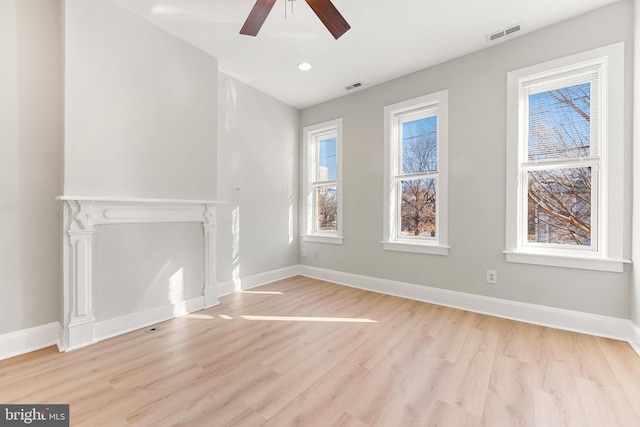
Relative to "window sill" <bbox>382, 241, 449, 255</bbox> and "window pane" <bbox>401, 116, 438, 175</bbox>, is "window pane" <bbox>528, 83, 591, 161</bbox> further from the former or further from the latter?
"window sill" <bbox>382, 241, 449, 255</bbox>

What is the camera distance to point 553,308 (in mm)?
2510

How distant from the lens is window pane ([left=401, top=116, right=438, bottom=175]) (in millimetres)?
3328

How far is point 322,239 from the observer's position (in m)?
4.29

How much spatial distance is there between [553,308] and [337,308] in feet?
6.82

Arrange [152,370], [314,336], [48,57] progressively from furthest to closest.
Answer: [314,336] < [48,57] < [152,370]

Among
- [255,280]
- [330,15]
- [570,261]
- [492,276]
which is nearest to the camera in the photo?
[330,15]

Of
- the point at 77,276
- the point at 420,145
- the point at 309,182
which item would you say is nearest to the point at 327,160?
the point at 309,182

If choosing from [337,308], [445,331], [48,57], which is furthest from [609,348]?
[48,57]

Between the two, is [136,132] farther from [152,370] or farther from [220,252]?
[152,370]

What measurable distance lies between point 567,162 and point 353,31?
2392 mm

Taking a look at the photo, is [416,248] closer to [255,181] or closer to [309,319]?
[309,319]

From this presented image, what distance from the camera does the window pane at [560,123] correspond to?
2.46 metres

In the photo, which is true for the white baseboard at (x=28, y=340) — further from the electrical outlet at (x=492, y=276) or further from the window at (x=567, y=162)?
the window at (x=567, y=162)

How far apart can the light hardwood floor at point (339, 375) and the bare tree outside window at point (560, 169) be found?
965 millimetres
